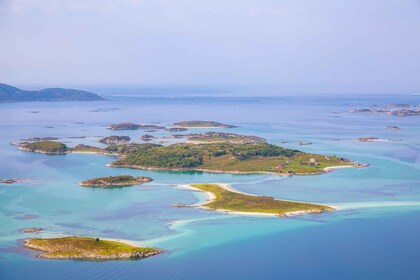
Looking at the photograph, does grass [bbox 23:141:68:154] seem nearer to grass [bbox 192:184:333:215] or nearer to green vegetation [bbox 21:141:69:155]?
Result: green vegetation [bbox 21:141:69:155]

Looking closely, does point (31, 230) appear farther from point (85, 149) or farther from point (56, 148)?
point (85, 149)

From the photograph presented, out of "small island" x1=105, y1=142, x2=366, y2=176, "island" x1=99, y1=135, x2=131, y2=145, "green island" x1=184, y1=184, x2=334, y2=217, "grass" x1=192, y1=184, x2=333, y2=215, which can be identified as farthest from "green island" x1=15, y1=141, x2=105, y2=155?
"grass" x1=192, y1=184, x2=333, y2=215

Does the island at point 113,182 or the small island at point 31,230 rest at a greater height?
the island at point 113,182

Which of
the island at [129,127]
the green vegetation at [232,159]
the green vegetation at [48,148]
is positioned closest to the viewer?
the green vegetation at [232,159]

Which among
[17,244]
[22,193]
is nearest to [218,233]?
[17,244]

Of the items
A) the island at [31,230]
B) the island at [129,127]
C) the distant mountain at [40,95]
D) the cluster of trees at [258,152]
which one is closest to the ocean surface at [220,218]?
the island at [31,230]

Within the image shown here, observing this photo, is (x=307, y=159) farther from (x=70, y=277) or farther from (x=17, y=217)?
(x=70, y=277)

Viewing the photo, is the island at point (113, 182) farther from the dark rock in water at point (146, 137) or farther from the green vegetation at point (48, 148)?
the dark rock in water at point (146, 137)

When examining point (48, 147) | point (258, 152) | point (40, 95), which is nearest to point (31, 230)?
point (258, 152)
